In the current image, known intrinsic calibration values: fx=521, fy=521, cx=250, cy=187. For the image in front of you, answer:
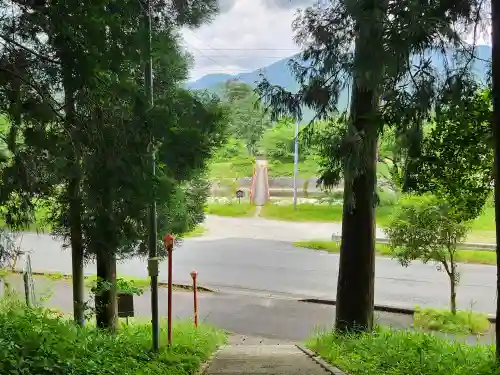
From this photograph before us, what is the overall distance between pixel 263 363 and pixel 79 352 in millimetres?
1843

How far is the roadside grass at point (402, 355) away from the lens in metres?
3.97

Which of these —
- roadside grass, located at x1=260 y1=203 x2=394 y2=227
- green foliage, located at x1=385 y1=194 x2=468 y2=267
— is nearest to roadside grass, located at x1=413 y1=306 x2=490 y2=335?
green foliage, located at x1=385 y1=194 x2=468 y2=267

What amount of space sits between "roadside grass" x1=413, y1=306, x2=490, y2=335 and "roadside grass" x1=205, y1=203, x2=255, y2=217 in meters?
7.33

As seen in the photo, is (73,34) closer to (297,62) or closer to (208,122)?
(208,122)

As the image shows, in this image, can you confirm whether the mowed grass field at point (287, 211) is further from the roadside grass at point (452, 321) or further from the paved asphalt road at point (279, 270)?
the roadside grass at point (452, 321)

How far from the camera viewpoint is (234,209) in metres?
Result: 16.1

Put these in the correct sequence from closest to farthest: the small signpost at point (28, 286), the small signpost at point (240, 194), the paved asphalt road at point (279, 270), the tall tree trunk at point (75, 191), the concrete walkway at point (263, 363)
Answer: the tall tree trunk at point (75, 191)
the concrete walkway at point (263, 363)
the small signpost at point (28, 286)
the paved asphalt road at point (279, 270)
the small signpost at point (240, 194)

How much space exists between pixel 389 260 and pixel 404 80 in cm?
1043

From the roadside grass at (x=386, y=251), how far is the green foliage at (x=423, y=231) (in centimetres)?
199

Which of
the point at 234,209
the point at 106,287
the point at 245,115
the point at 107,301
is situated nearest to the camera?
the point at 106,287

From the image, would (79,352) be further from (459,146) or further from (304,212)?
(304,212)

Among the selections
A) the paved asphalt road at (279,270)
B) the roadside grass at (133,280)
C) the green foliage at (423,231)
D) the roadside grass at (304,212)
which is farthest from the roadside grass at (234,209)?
the green foliage at (423,231)

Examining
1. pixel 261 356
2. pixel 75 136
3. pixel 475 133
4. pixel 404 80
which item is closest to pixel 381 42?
pixel 404 80

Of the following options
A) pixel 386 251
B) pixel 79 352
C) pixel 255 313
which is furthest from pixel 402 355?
pixel 386 251
